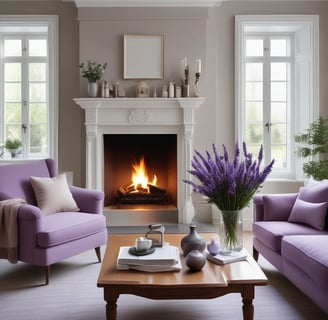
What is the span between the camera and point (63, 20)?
5.18m

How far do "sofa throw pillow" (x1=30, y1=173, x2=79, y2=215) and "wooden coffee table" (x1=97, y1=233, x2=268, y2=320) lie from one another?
151 centimetres

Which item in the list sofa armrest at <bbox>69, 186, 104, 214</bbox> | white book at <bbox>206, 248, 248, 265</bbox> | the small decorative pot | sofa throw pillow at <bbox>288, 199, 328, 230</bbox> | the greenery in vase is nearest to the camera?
the small decorative pot

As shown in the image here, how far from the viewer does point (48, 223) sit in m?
3.24

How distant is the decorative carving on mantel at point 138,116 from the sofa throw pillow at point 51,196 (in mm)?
1525

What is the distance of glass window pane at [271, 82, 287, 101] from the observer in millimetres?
5500

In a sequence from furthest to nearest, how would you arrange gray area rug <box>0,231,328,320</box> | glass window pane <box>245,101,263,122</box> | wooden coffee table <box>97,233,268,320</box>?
1. glass window pane <box>245,101,263,122</box>
2. gray area rug <box>0,231,328,320</box>
3. wooden coffee table <box>97,233,268,320</box>

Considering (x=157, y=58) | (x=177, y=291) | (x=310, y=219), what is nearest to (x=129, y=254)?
(x=177, y=291)

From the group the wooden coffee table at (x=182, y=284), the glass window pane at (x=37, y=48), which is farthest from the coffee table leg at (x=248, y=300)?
the glass window pane at (x=37, y=48)

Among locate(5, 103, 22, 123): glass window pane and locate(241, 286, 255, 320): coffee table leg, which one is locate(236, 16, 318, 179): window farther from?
locate(241, 286, 255, 320): coffee table leg

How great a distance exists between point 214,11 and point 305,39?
4.11ft

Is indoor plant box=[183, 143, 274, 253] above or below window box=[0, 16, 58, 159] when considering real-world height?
below

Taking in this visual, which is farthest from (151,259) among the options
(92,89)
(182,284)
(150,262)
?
(92,89)

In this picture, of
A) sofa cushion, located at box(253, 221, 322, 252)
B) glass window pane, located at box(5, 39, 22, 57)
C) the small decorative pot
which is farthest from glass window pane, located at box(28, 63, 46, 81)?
the small decorative pot

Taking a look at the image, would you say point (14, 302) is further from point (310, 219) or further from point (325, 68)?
point (325, 68)
